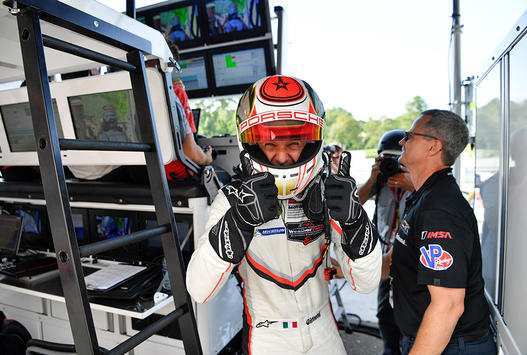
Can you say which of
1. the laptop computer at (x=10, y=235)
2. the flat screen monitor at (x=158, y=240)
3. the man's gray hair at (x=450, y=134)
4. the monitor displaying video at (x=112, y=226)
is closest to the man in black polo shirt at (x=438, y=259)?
the man's gray hair at (x=450, y=134)

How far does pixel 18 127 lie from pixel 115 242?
67.8 inches

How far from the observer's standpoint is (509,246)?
1.43 metres

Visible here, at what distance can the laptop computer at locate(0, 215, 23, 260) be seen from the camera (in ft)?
8.36

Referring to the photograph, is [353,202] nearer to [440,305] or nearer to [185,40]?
[440,305]

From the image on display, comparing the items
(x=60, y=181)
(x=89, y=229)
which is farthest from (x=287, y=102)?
(x=89, y=229)

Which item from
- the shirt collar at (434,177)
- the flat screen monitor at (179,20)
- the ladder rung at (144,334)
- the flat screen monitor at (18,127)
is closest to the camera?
the ladder rung at (144,334)

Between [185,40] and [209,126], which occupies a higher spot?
[185,40]

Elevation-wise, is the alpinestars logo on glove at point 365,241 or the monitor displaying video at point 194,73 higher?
the monitor displaying video at point 194,73

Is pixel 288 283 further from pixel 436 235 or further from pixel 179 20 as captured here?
pixel 179 20

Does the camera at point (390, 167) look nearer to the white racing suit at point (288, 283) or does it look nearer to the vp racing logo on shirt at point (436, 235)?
the vp racing logo on shirt at point (436, 235)

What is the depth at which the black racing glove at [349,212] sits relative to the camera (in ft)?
3.81

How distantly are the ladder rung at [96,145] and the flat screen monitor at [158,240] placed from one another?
3.05 ft

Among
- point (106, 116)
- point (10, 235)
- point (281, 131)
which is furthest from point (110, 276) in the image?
point (281, 131)

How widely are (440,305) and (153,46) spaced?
5.79 ft
